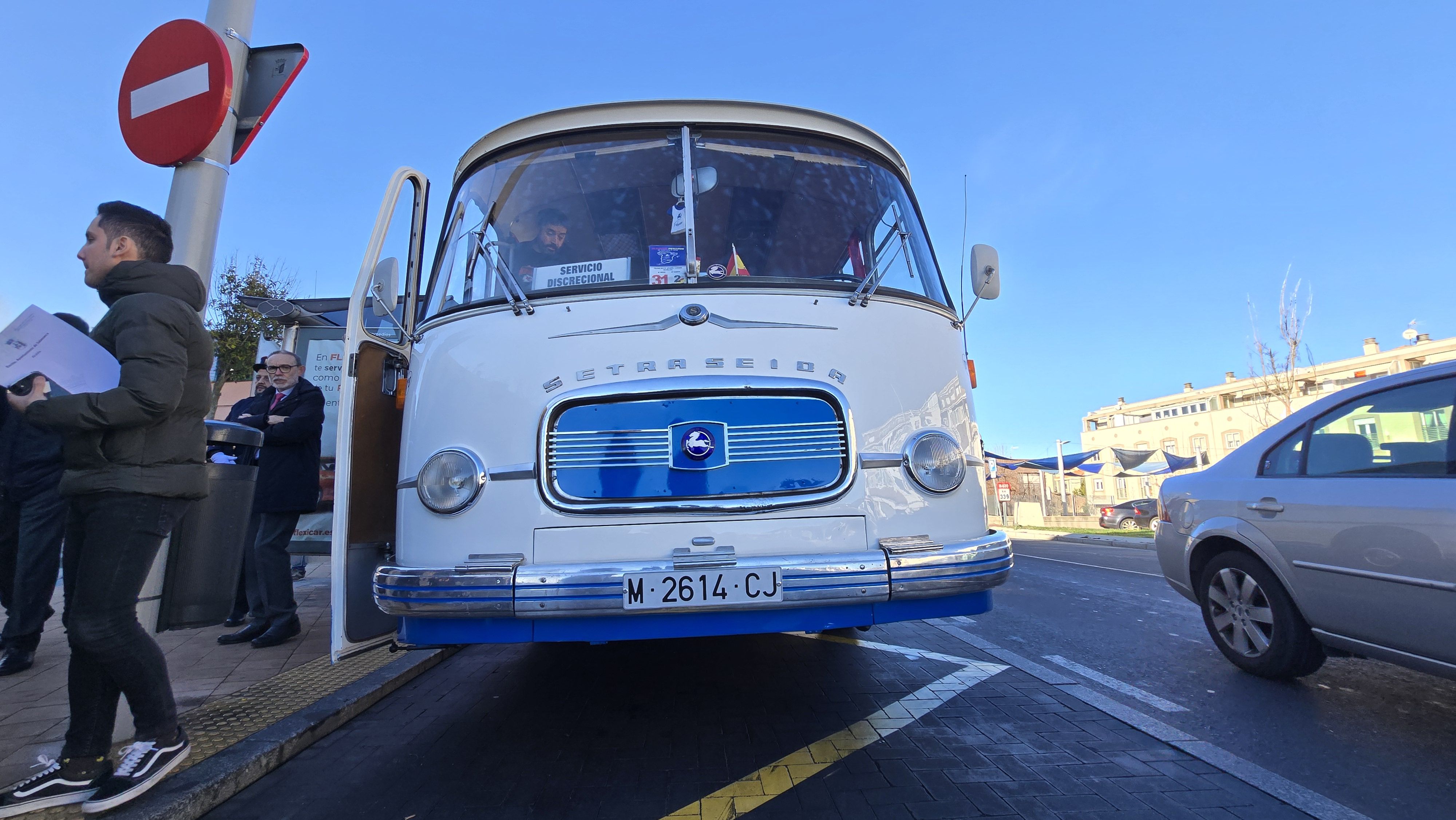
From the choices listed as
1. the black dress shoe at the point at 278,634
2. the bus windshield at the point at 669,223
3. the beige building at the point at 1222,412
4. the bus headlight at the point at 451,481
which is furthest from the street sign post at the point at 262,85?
the beige building at the point at 1222,412

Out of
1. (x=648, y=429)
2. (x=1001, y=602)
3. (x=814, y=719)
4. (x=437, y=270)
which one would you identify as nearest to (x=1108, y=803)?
(x=814, y=719)

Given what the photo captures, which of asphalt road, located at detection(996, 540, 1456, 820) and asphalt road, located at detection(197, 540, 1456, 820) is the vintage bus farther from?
asphalt road, located at detection(996, 540, 1456, 820)

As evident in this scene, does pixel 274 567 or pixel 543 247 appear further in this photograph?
pixel 274 567

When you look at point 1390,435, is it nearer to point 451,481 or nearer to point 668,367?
point 668,367

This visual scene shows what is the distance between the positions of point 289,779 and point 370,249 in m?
2.23

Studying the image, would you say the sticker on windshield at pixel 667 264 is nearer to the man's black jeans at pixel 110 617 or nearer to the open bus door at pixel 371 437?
the open bus door at pixel 371 437

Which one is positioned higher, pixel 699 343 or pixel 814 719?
pixel 699 343

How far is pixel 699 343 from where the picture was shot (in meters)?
3.04

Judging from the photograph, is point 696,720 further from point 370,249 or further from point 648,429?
point 370,249

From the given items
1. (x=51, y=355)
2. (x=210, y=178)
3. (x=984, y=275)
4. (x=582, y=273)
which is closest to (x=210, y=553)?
(x=51, y=355)

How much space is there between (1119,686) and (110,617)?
4536 mm

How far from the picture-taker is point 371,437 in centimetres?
346

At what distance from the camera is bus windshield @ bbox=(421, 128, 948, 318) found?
3344mm

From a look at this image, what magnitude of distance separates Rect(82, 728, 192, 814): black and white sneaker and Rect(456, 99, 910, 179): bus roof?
2.79m
